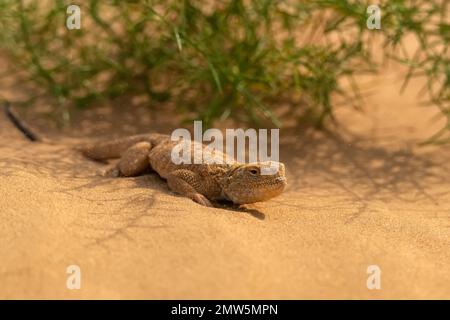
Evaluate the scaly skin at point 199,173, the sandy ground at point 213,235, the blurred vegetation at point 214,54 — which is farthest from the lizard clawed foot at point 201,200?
the blurred vegetation at point 214,54

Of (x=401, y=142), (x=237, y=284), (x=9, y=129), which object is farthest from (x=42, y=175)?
(x=401, y=142)

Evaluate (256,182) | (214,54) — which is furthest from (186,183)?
(214,54)

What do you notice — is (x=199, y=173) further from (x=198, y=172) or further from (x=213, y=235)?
(x=213, y=235)

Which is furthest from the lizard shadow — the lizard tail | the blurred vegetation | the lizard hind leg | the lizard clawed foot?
the lizard tail

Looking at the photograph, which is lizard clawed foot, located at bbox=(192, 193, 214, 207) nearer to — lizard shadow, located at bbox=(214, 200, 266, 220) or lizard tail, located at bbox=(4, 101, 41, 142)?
lizard shadow, located at bbox=(214, 200, 266, 220)

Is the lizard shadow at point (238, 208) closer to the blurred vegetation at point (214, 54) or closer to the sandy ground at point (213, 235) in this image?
the sandy ground at point (213, 235)
